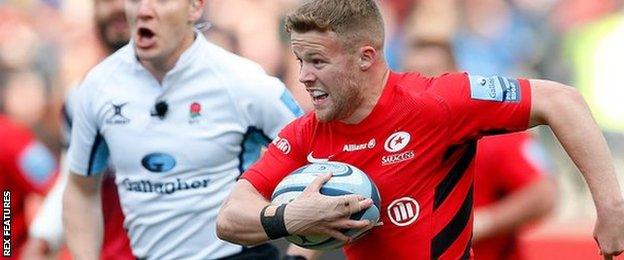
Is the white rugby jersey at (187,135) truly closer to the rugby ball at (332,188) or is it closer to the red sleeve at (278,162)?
the red sleeve at (278,162)

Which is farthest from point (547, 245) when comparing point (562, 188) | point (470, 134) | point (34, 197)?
point (470, 134)

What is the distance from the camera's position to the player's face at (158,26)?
7012mm

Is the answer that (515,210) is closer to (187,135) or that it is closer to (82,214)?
(187,135)

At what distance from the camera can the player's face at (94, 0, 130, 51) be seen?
870 centimetres

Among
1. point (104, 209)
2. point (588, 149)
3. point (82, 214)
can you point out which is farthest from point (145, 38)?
point (588, 149)

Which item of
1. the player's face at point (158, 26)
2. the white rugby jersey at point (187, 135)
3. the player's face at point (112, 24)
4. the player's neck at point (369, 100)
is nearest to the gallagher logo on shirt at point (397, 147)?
the player's neck at point (369, 100)

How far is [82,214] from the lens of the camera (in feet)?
24.3

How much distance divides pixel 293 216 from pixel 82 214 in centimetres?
226

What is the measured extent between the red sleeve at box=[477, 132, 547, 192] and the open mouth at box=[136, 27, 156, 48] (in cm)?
192

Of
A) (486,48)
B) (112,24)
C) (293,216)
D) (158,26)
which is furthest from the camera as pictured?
(486,48)

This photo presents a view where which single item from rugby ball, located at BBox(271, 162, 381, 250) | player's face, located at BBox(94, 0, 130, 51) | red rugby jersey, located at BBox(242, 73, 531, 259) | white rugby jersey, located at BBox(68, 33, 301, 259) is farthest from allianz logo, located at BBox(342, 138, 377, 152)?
player's face, located at BBox(94, 0, 130, 51)

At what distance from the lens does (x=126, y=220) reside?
731 cm

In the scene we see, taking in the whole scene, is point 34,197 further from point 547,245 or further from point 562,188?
point 562,188

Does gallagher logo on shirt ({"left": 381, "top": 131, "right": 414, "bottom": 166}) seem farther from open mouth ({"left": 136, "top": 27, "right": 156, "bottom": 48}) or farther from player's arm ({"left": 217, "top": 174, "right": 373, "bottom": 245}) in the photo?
open mouth ({"left": 136, "top": 27, "right": 156, "bottom": 48})
